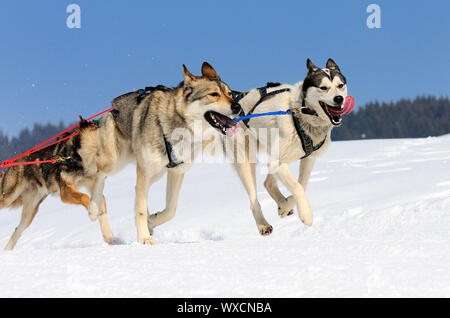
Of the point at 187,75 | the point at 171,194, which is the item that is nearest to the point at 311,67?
the point at 187,75

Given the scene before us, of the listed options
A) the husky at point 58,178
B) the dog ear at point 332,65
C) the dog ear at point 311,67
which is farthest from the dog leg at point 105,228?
the dog ear at point 332,65

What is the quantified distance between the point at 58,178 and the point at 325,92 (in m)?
3.28

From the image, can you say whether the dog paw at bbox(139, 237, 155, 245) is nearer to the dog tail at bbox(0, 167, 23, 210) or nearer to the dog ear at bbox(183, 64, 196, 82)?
the dog ear at bbox(183, 64, 196, 82)

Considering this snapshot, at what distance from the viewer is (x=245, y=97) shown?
516cm

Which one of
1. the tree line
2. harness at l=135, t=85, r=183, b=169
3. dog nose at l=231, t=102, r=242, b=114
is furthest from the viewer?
the tree line

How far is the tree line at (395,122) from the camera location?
55.8m

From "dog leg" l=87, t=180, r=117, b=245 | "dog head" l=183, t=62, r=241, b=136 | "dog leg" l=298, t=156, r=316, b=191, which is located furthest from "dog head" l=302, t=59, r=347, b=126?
"dog leg" l=87, t=180, r=117, b=245

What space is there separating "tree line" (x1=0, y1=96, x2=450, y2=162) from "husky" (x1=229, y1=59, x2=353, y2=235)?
162ft

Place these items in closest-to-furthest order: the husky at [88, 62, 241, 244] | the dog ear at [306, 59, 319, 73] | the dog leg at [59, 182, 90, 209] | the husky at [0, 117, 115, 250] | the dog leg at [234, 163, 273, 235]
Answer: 1. the husky at [88, 62, 241, 244]
2. the dog ear at [306, 59, 319, 73]
3. the dog leg at [234, 163, 273, 235]
4. the dog leg at [59, 182, 90, 209]
5. the husky at [0, 117, 115, 250]

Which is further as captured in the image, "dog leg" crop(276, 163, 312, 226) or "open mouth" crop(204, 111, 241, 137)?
"dog leg" crop(276, 163, 312, 226)

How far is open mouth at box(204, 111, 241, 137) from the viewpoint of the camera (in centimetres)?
415

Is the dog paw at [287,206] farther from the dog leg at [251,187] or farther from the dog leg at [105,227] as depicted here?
the dog leg at [105,227]

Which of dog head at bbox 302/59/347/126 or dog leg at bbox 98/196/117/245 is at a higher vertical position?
dog head at bbox 302/59/347/126

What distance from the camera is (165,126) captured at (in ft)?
14.5
